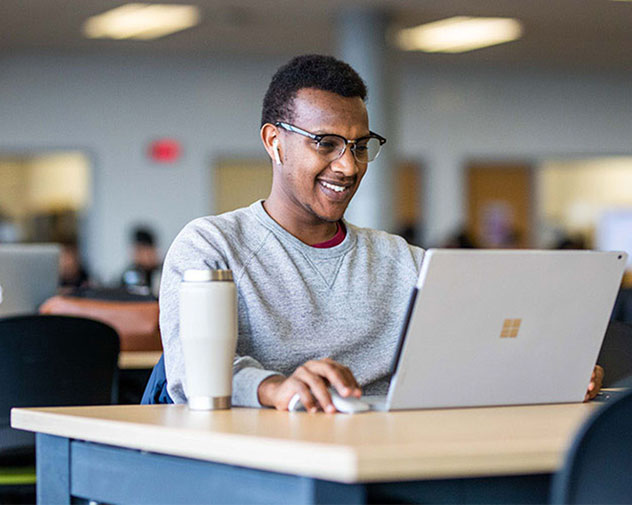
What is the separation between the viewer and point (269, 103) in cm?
221

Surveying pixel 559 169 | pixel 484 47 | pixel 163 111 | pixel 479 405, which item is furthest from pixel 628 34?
pixel 479 405

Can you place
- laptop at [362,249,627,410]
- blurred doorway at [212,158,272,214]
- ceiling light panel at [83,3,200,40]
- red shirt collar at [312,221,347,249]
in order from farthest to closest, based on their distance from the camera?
blurred doorway at [212,158,272,214] < ceiling light panel at [83,3,200,40] < red shirt collar at [312,221,347,249] < laptop at [362,249,627,410]

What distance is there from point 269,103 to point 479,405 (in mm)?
843

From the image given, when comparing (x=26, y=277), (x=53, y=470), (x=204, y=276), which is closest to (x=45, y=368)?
(x=26, y=277)

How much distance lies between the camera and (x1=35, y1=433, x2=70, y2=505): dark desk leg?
1.65m

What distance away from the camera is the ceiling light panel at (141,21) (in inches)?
291

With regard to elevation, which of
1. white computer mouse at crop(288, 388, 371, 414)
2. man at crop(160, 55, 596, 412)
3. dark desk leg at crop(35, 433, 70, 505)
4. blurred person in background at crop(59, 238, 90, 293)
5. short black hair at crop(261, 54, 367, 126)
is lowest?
blurred person in background at crop(59, 238, 90, 293)

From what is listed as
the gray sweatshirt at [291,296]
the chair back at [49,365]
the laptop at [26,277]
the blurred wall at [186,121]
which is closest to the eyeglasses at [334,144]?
the gray sweatshirt at [291,296]

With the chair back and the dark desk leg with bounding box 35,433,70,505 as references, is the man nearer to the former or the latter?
the dark desk leg with bounding box 35,433,70,505

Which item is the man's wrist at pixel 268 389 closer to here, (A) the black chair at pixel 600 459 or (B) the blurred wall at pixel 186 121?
(A) the black chair at pixel 600 459

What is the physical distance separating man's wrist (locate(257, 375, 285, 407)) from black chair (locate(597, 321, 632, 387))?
0.77 m

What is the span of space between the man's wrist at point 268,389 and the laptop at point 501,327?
16cm

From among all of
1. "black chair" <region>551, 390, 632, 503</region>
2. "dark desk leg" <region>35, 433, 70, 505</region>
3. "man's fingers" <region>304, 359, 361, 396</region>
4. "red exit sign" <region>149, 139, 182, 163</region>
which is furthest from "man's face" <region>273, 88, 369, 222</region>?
"red exit sign" <region>149, 139, 182, 163</region>

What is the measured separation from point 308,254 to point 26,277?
6.57 feet
